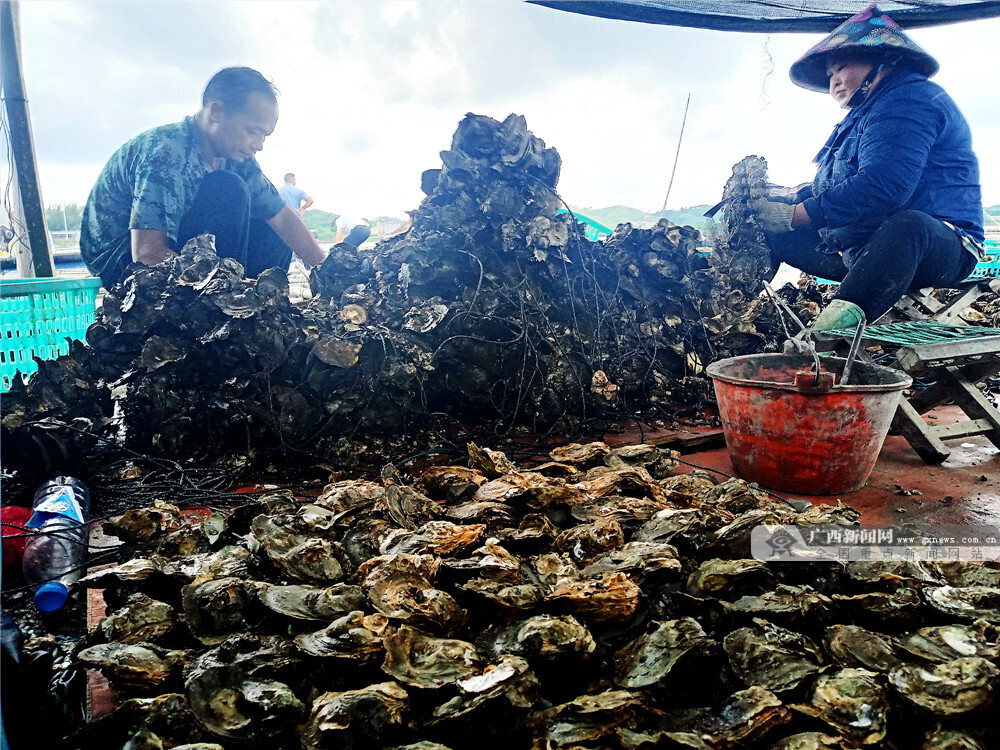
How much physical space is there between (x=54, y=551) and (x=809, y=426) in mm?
2517

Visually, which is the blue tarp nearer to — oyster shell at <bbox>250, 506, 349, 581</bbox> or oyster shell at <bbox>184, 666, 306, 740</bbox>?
oyster shell at <bbox>250, 506, 349, 581</bbox>

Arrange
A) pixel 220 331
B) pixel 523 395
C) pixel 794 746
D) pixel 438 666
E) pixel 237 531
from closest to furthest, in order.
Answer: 1. pixel 794 746
2. pixel 438 666
3. pixel 237 531
4. pixel 220 331
5. pixel 523 395

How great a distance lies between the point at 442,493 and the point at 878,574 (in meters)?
1.21

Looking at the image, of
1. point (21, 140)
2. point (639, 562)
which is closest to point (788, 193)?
point (639, 562)

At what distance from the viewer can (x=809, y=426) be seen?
2312 millimetres

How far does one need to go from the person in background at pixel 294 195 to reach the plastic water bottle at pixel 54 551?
18.0 feet

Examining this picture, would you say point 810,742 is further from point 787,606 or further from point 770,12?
point 770,12

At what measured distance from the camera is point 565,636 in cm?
111

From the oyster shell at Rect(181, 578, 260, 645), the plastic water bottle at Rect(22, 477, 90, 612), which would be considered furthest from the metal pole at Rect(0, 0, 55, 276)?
the oyster shell at Rect(181, 578, 260, 645)

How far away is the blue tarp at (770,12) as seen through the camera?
15.2ft

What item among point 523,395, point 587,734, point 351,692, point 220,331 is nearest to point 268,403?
point 220,331

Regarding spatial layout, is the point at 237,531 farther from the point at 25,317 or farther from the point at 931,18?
the point at 931,18

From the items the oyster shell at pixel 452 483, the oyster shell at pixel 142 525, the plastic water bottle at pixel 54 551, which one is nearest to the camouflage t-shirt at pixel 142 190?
the plastic water bottle at pixel 54 551

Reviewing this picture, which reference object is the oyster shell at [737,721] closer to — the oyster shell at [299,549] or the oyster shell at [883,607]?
the oyster shell at [883,607]
